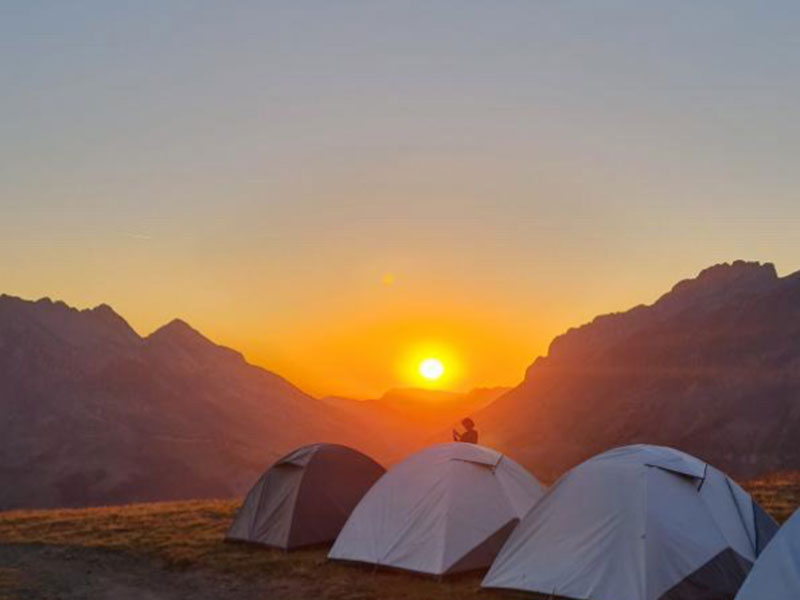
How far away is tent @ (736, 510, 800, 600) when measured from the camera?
8.02 meters

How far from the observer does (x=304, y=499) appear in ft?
57.2

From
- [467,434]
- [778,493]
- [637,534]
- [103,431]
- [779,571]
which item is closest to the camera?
[779,571]

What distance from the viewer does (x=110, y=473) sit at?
427 ft

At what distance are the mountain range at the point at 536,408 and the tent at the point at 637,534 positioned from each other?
10247cm

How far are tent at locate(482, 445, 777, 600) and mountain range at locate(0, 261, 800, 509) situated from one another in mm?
102471

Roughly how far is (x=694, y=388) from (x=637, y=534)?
13368cm

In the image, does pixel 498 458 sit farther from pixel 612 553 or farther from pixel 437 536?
pixel 612 553

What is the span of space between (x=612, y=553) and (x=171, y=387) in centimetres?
19053

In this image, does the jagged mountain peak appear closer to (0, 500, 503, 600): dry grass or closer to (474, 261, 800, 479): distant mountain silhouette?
(474, 261, 800, 479): distant mountain silhouette

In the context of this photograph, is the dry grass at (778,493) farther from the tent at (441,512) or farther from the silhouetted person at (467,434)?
the silhouetted person at (467,434)

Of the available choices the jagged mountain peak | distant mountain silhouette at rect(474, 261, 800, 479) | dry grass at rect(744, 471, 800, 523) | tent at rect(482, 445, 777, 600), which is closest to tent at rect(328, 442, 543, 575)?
tent at rect(482, 445, 777, 600)

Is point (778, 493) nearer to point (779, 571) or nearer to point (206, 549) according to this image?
point (779, 571)

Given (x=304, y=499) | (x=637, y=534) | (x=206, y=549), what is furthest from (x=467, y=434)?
(x=637, y=534)

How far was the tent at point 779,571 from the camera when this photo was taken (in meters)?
8.02
